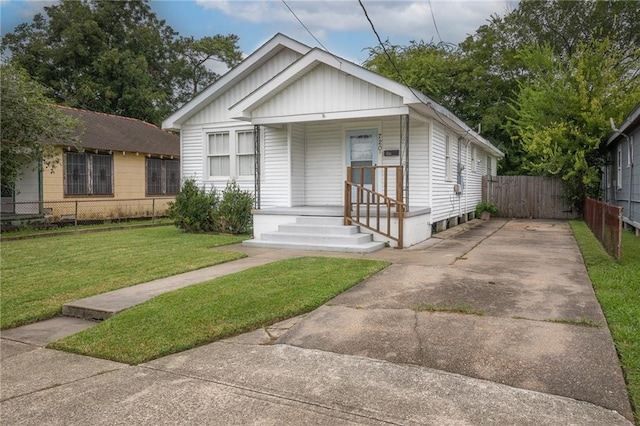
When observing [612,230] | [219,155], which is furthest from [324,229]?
[612,230]

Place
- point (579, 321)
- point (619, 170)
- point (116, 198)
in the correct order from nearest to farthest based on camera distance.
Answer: point (579, 321) < point (619, 170) < point (116, 198)

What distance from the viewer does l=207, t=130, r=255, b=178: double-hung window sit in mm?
13672

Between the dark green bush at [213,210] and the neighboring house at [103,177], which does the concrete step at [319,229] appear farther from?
the neighboring house at [103,177]


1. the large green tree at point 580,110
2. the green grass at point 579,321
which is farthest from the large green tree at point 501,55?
the green grass at point 579,321

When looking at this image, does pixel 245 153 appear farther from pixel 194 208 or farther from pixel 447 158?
pixel 447 158

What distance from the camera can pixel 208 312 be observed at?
5.12 metres

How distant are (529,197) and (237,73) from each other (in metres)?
13.3

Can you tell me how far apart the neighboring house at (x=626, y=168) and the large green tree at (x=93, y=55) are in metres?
28.1

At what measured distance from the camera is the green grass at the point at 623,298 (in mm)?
3545

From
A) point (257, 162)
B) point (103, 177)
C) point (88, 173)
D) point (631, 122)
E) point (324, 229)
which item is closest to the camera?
point (324, 229)

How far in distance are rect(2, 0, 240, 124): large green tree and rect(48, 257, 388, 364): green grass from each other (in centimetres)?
2921

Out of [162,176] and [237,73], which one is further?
[162,176]

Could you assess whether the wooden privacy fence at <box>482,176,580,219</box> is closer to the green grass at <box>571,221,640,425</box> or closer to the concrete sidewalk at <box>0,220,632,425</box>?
the green grass at <box>571,221,640,425</box>

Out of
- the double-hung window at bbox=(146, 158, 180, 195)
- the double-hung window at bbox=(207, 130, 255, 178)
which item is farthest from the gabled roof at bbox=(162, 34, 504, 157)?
the double-hung window at bbox=(146, 158, 180, 195)
